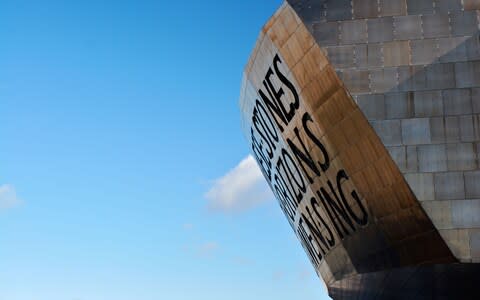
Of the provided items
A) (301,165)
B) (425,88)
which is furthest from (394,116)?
(301,165)

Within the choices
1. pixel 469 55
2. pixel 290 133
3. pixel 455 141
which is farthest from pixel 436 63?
pixel 290 133

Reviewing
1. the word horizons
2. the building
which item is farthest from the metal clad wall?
the word horizons

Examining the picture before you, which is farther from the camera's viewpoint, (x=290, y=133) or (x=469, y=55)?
(x=290, y=133)

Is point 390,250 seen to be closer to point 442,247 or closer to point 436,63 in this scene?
point 442,247

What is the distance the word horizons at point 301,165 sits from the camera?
20.4 m

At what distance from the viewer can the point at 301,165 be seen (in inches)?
901

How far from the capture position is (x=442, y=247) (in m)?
17.6

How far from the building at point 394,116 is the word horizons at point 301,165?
0.07 m

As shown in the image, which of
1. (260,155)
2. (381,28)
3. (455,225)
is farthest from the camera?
(260,155)

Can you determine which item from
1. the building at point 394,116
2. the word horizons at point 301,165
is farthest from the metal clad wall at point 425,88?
the word horizons at point 301,165

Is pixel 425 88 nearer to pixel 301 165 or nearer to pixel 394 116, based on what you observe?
pixel 394 116

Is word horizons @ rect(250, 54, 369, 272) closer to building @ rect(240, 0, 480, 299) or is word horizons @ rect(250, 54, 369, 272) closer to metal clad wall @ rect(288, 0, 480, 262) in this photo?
building @ rect(240, 0, 480, 299)

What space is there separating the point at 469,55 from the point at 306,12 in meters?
4.47

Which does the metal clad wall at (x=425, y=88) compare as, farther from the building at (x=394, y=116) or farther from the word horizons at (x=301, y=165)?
the word horizons at (x=301, y=165)
